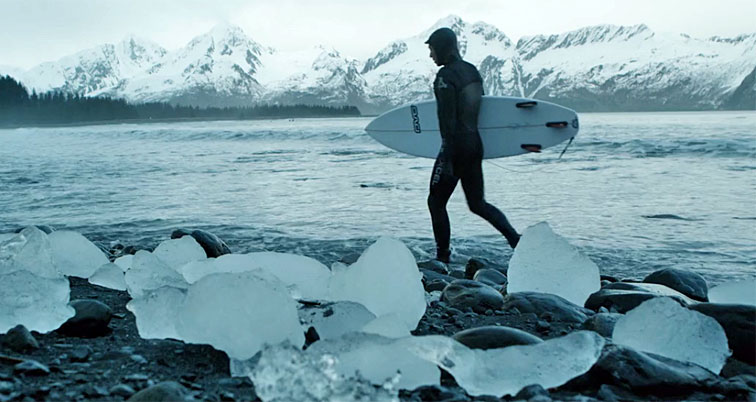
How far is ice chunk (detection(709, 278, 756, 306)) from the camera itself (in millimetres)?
2965

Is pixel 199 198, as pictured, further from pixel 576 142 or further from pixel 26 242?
pixel 576 142

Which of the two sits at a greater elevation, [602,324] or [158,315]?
[158,315]

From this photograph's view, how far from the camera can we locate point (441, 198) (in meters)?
5.39

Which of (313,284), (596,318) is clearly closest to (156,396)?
(313,284)

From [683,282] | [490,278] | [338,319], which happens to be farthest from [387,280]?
[683,282]

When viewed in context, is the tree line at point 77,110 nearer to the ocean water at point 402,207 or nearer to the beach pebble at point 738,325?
the ocean water at point 402,207

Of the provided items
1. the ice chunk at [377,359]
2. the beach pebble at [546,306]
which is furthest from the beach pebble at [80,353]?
the beach pebble at [546,306]

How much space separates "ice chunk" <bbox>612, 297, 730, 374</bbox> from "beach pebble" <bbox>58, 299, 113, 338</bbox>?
2.07 meters

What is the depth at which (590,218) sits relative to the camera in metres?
7.62

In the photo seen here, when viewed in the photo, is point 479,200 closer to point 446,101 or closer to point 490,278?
point 446,101

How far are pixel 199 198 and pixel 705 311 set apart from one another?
28.3 ft

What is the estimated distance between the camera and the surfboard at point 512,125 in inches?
258

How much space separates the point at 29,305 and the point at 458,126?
3.66 metres

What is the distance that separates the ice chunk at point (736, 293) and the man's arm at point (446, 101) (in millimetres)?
2603
